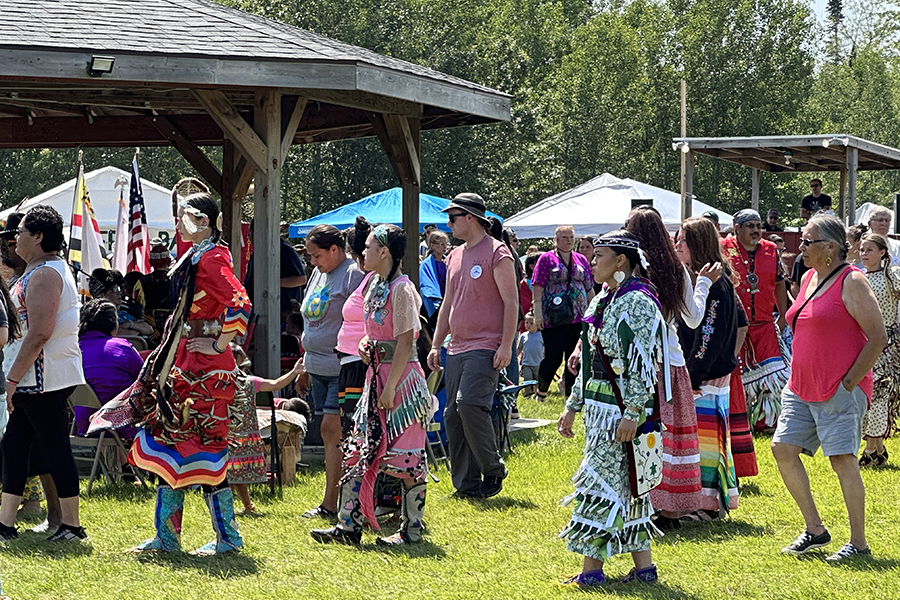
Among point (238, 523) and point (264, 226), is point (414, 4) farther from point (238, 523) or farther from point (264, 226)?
point (238, 523)

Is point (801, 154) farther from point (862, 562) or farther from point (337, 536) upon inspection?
point (337, 536)

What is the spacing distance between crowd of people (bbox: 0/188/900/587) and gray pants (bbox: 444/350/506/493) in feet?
0.05

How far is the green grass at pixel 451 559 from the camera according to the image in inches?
216

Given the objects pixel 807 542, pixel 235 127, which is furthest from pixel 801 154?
pixel 807 542

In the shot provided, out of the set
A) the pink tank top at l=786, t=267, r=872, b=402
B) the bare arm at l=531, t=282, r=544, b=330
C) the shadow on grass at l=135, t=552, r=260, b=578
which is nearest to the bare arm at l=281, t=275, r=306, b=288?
the bare arm at l=531, t=282, r=544, b=330

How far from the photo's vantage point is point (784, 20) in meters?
39.8

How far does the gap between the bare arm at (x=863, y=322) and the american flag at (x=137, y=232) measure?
26.1 ft

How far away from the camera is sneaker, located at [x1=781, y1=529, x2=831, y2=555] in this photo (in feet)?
20.1

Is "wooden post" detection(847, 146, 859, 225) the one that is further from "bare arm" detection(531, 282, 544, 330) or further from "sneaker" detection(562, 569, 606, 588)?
"sneaker" detection(562, 569, 606, 588)

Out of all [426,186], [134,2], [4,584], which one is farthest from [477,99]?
[426,186]

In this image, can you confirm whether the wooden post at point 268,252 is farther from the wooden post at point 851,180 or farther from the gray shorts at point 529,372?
the wooden post at point 851,180

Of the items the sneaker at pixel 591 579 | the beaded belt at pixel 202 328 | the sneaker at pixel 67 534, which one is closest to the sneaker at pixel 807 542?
the sneaker at pixel 591 579

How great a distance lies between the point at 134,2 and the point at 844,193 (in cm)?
988

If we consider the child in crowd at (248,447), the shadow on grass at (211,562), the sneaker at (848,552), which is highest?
the child in crowd at (248,447)
